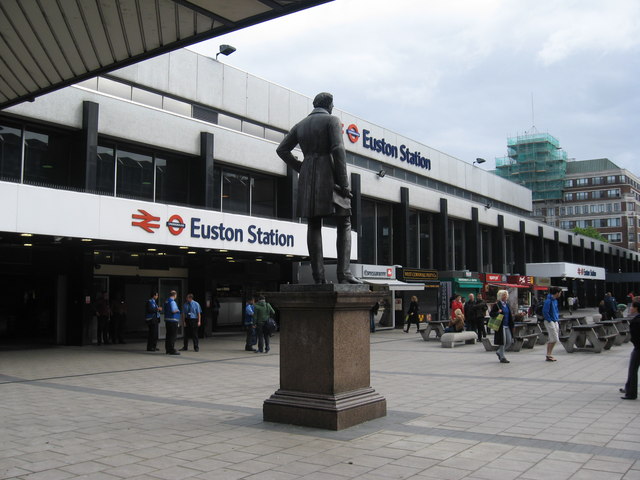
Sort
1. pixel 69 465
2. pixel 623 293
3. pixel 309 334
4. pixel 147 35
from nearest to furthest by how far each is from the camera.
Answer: pixel 69 465
pixel 309 334
pixel 147 35
pixel 623 293

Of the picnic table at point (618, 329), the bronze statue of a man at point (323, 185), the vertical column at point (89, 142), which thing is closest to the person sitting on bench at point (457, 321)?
the picnic table at point (618, 329)

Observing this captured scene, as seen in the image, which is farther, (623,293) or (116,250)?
(623,293)

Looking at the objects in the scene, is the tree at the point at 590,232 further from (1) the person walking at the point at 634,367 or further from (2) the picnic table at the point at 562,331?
(1) the person walking at the point at 634,367

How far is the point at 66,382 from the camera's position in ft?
37.4

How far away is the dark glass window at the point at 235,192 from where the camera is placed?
24.6 metres

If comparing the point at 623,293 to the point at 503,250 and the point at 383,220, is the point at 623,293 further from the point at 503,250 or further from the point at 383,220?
the point at 383,220

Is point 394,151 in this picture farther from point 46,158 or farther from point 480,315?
point 46,158

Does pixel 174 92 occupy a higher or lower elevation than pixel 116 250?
higher

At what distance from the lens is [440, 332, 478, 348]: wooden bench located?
1920 cm

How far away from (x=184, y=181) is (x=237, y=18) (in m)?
16.2

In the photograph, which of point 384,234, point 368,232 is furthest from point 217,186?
point 384,234

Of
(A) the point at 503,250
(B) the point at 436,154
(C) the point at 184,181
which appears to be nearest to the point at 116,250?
(C) the point at 184,181

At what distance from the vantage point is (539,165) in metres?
118

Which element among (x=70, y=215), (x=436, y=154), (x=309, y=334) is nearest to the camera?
(x=309, y=334)
